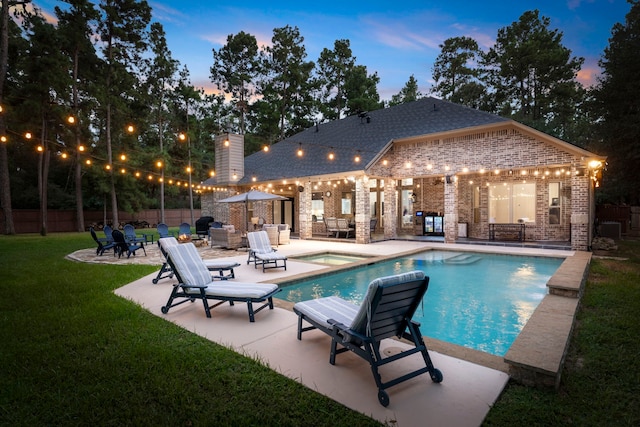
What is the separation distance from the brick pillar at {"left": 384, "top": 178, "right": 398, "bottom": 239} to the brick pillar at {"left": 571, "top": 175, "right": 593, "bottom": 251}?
21.9 ft

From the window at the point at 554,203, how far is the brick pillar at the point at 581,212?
7.88ft

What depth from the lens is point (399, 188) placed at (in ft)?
57.0

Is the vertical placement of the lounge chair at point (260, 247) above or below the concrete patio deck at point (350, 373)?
above

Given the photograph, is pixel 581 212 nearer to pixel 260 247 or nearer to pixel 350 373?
pixel 260 247

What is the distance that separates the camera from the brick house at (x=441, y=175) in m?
11.5

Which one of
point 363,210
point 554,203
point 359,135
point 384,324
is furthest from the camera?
point 359,135

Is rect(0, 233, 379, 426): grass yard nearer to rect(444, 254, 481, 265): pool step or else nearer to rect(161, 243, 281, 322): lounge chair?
rect(161, 243, 281, 322): lounge chair

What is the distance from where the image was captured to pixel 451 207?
13.3m

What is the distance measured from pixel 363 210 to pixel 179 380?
11.6 meters

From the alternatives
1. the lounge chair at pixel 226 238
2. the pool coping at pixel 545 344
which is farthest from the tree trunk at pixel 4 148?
the pool coping at pixel 545 344

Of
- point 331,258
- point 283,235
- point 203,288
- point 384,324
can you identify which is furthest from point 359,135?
point 384,324

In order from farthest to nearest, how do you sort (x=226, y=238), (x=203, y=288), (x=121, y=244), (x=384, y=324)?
(x=226, y=238) → (x=121, y=244) → (x=203, y=288) → (x=384, y=324)

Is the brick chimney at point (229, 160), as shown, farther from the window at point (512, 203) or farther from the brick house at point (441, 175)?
the window at point (512, 203)

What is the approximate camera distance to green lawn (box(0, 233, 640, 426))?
234 cm
